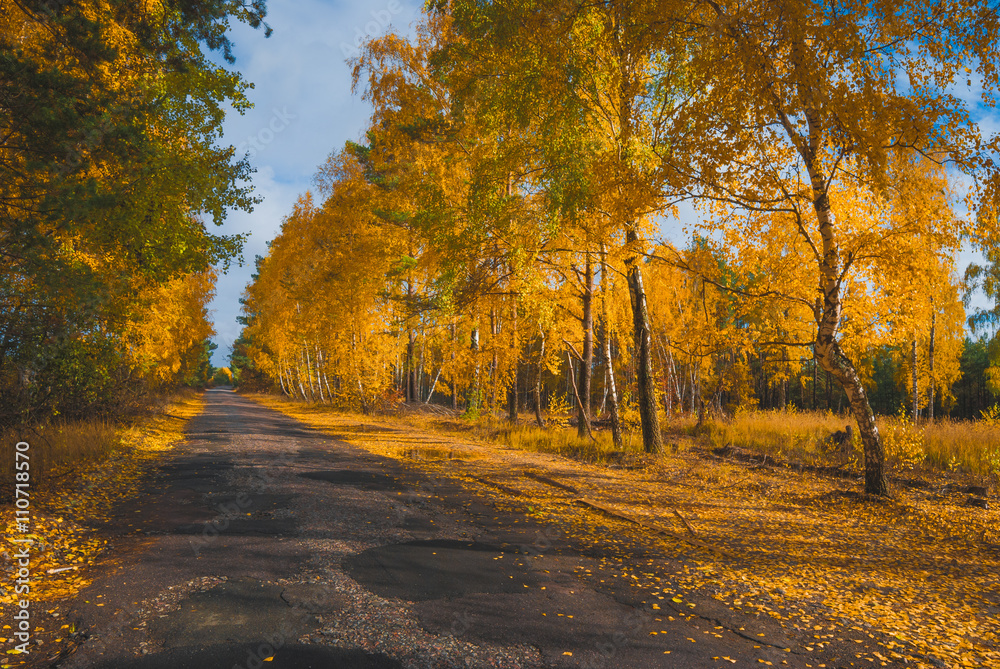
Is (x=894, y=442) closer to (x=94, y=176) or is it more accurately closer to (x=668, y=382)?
(x=668, y=382)

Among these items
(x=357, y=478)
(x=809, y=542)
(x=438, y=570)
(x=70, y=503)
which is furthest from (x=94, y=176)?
(x=809, y=542)

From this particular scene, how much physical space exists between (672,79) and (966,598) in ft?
29.3

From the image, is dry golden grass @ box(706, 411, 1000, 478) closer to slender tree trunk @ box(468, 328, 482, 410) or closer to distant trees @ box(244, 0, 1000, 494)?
distant trees @ box(244, 0, 1000, 494)

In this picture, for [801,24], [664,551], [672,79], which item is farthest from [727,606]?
[672,79]

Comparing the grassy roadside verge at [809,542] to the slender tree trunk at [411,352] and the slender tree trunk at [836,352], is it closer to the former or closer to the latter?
the slender tree trunk at [836,352]

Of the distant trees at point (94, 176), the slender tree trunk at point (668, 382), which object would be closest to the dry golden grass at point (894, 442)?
the slender tree trunk at point (668, 382)

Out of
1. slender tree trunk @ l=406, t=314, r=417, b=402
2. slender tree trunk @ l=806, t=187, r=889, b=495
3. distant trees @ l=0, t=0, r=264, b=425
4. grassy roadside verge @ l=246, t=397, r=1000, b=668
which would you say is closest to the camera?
grassy roadside verge @ l=246, t=397, r=1000, b=668

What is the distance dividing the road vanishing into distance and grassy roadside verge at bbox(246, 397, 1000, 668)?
1.14ft

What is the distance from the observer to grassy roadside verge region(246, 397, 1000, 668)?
377cm

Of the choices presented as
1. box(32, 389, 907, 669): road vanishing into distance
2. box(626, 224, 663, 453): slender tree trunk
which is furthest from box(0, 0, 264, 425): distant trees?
box(626, 224, 663, 453): slender tree trunk

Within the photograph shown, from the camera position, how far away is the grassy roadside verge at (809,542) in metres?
3.77

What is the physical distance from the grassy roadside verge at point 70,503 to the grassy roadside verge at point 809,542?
4.57 m

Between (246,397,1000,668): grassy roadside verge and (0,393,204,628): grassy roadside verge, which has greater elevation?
(0,393,204,628): grassy roadside verge

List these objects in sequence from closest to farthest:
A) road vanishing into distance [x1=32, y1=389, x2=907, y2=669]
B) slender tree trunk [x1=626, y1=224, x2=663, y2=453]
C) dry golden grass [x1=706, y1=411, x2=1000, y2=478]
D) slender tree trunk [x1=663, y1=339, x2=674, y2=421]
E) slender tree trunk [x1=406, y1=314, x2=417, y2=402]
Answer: road vanishing into distance [x1=32, y1=389, x2=907, y2=669]
dry golden grass [x1=706, y1=411, x2=1000, y2=478]
slender tree trunk [x1=626, y1=224, x2=663, y2=453]
slender tree trunk [x1=663, y1=339, x2=674, y2=421]
slender tree trunk [x1=406, y1=314, x2=417, y2=402]
